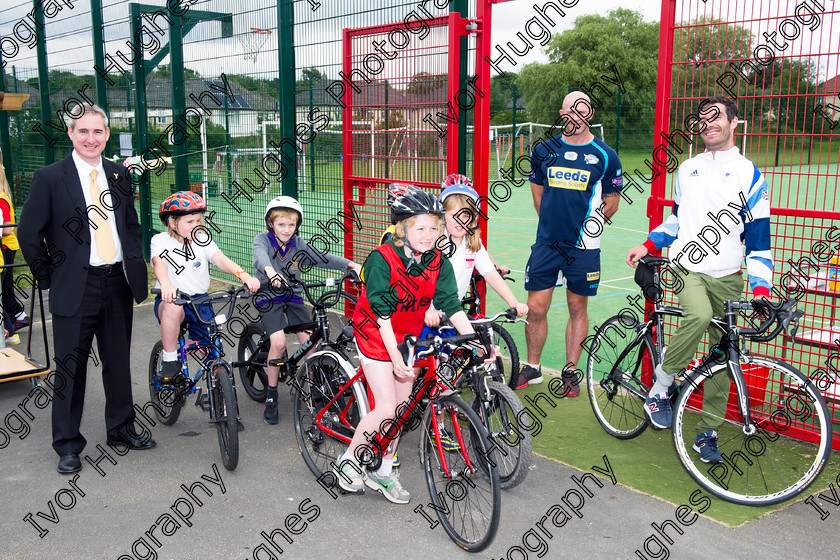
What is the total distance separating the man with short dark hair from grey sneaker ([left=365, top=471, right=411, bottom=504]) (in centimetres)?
168

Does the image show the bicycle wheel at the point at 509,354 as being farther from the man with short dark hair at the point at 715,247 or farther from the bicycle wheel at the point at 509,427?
the bicycle wheel at the point at 509,427

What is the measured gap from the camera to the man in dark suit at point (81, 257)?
4.68 m

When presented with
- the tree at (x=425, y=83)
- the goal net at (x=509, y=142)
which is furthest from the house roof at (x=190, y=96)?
the goal net at (x=509, y=142)

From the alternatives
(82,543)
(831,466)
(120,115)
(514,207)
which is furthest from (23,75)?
(831,466)

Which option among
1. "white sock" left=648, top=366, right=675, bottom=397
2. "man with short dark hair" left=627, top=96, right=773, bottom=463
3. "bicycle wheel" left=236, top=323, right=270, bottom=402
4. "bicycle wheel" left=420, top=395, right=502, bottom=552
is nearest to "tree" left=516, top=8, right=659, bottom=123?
"bicycle wheel" left=236, top=323, right=270, bottom=402

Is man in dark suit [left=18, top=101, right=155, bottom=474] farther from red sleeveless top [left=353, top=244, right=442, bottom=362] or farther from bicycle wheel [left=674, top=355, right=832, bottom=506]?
bicycle wheel [left=674, top=355, right=832, bottom=506]

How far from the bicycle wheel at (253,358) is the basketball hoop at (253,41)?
13.7ft

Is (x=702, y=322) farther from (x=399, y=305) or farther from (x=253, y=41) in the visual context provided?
(x=253, y=41)

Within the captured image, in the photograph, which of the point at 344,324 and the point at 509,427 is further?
the point at 344,324

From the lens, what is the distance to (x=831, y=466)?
4.76m

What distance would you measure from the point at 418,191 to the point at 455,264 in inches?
58.9

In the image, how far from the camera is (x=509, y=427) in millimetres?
4316

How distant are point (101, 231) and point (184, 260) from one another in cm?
60

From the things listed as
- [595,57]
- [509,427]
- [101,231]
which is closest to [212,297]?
[101,231]
